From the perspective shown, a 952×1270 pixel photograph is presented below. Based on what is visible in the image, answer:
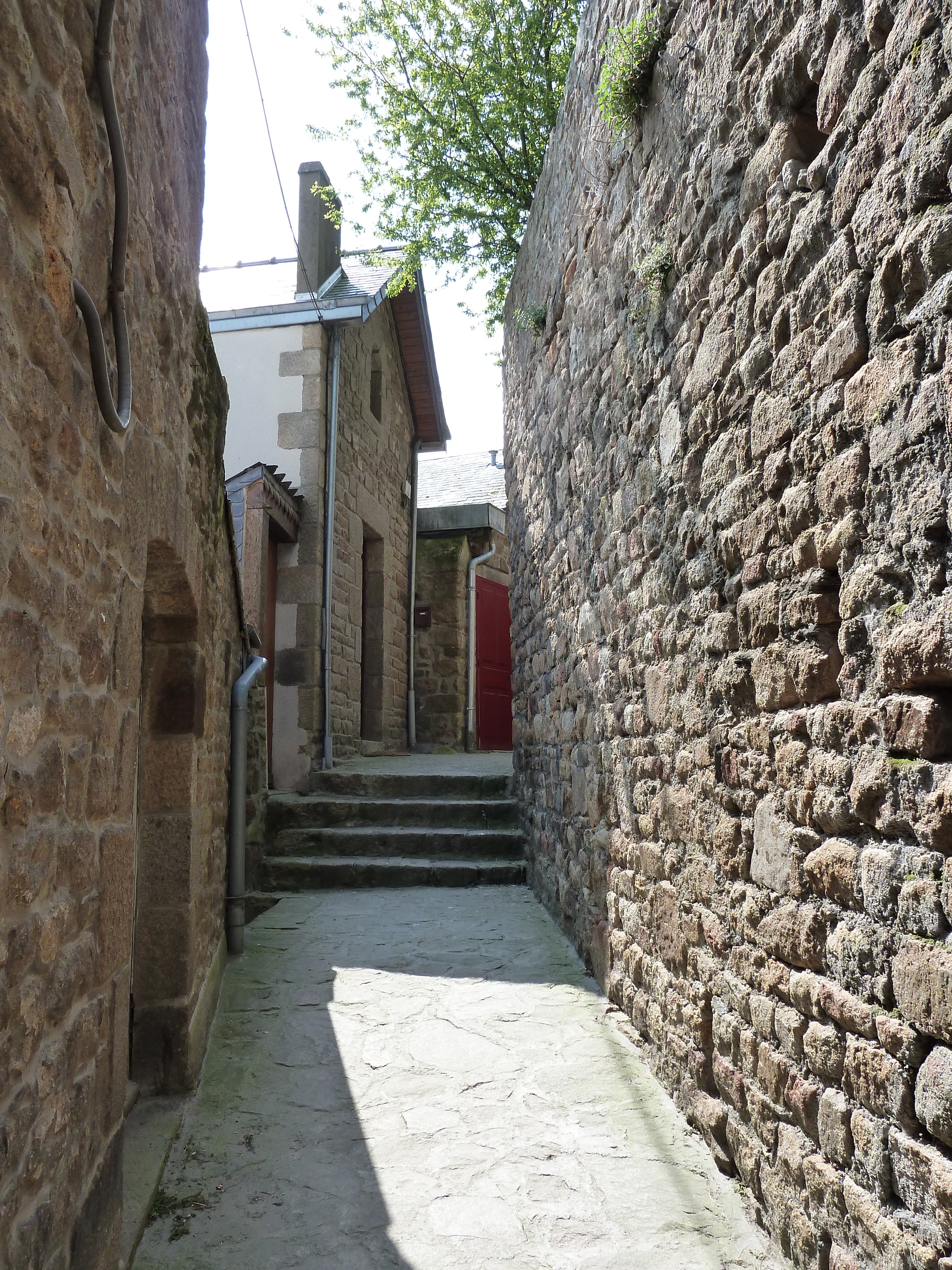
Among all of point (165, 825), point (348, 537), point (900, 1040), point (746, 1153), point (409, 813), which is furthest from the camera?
point (348, 537)

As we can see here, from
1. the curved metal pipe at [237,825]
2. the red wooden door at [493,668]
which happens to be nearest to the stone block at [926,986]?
the curved metal pipe at [237,825]

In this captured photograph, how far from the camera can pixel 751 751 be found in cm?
230

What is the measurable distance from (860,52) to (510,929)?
4.24 m

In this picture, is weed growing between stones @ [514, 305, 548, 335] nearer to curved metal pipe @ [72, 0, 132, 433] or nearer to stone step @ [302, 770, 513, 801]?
curved metal pipe @ [72, 0, 132, 433]

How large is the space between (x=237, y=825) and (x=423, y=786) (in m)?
2.87

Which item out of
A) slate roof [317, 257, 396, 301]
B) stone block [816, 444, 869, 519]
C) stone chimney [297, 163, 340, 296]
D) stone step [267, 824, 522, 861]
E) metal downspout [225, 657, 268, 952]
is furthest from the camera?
stone chimney [297, 163, 340, 296]

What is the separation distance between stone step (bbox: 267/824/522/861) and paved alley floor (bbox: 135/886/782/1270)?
77.5 inches

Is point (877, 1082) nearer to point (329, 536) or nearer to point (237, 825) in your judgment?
point (237, 825)

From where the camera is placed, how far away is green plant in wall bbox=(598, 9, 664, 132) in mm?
3039

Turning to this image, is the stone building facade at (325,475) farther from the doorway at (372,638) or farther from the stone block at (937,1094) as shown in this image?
the stone block at (937,1094)

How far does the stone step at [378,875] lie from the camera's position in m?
6.13

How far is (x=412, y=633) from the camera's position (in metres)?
11.1

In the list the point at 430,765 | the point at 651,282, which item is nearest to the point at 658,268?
the point at 651,282

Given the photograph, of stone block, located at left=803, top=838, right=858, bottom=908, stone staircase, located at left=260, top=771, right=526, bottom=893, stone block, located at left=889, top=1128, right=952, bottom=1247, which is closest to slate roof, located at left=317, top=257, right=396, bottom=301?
stone staircase, located at left=260, top=771, right=526, bottom=893
